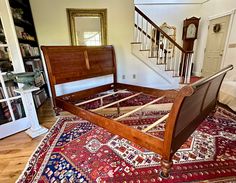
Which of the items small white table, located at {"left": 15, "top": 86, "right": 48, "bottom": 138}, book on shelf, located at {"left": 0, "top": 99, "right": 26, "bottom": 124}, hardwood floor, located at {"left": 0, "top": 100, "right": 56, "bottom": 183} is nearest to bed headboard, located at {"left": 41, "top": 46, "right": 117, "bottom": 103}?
small white table, located at {"left": 15, "top": 86, "right": 48, "bottom": 138}

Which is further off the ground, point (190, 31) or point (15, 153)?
point (190, 31)

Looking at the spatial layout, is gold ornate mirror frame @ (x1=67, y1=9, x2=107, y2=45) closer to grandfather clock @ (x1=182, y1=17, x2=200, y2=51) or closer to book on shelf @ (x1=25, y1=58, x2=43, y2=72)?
book on shelf @ (x1=25, y1=58, x2=43, y2=72)

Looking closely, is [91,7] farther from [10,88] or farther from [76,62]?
[10,88]

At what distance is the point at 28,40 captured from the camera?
2945 millimetres

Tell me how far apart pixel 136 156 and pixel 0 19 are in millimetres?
2366

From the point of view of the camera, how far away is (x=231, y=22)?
393 centimetres

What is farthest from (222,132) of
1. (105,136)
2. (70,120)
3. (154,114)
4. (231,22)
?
(231,22)

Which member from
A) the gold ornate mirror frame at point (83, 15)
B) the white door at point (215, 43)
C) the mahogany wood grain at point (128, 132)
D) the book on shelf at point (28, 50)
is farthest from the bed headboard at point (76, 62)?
the white door at point (215, 43)

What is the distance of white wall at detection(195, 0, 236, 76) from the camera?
155 inches

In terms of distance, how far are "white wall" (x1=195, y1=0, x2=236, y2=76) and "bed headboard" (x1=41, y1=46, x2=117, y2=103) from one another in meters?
3.58

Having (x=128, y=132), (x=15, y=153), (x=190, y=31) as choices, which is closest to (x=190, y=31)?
(x=190, y=31)

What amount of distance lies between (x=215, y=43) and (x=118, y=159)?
4994 millimetres

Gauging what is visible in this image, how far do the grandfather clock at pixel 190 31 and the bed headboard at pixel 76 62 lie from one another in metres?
3.81

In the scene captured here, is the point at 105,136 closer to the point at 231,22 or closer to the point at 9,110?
the point at 9,110
